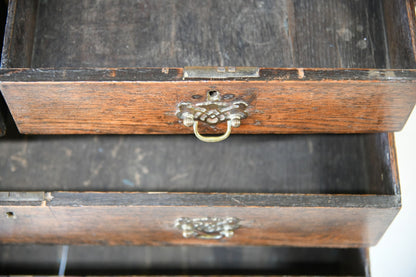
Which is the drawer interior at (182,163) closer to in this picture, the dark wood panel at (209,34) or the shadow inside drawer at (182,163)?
the shadow inside drawer at (182,163)

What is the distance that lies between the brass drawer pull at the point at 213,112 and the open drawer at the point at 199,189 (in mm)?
132

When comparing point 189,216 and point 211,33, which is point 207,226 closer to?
point 189,216

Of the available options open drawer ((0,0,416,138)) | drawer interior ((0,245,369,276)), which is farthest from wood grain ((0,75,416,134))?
drawer interior ((0,245,369,276))

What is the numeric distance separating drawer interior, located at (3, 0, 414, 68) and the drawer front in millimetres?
237

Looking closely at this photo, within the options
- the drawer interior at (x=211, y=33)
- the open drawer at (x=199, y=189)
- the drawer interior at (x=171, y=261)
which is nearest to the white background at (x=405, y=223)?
the open drawer at (x=199, y=189)

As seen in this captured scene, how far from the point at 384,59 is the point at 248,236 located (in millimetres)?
421

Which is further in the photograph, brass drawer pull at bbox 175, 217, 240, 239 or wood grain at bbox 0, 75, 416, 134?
brass drawer pull at bbox 175, 217, 240, 239

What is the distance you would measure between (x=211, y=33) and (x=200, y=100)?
0.75 ft

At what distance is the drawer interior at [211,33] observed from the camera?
84 centimetres

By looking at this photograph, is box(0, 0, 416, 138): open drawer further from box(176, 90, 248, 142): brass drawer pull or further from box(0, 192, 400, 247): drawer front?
box(0, 192, 400, 247): drawer front

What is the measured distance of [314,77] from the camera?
26.2 inches

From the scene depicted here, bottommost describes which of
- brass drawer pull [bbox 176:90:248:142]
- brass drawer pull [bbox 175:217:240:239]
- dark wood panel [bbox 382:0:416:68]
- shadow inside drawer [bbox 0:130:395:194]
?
brass drawer pull [bbox 175:217:240:239]

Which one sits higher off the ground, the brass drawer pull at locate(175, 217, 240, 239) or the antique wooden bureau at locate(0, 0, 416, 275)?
the antique wooden bureau at locate(0, 0, 416, 275)

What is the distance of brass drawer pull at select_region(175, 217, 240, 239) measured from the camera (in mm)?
851
